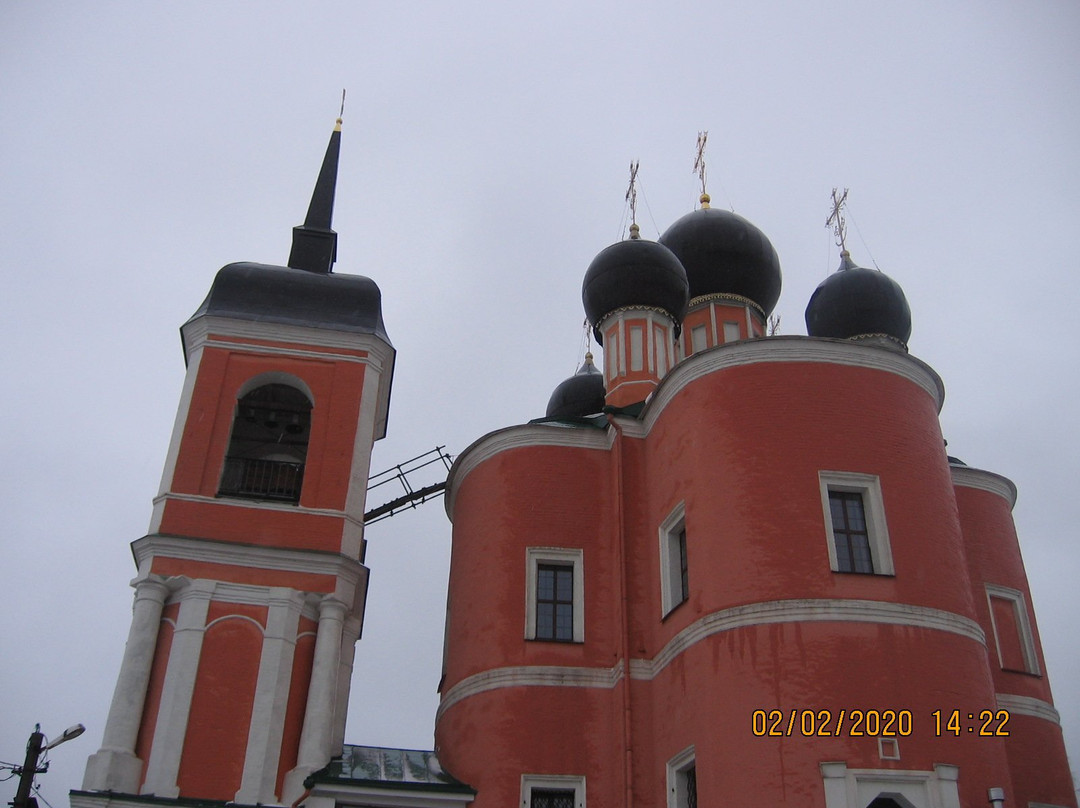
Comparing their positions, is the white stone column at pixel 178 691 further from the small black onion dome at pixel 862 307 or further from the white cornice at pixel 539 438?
the small black onion dome at pixel 862 307

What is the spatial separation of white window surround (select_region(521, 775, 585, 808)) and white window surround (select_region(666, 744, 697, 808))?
1346 mm

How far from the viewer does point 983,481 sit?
16.2 m

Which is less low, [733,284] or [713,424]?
[733,284]

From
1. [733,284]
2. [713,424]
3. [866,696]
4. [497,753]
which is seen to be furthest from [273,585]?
[733,284]

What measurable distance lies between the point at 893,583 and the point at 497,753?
546 centimetres

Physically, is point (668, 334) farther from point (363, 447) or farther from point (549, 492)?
point (363, 447)

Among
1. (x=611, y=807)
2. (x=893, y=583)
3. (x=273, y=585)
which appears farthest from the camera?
(x=273, y=585)

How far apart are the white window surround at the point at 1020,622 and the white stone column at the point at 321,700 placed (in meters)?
9.07

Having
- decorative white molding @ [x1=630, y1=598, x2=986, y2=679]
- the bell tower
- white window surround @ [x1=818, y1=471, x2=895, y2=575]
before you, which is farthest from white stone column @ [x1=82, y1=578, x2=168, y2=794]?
white window surround @ [x1=818, y1=471, x2=895, y2=575]

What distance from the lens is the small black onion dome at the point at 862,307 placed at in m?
20.5

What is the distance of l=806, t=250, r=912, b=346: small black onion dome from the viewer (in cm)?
2055

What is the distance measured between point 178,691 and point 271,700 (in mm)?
1162

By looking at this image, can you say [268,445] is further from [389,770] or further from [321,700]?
[389,770]

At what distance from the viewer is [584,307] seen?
20609mm
